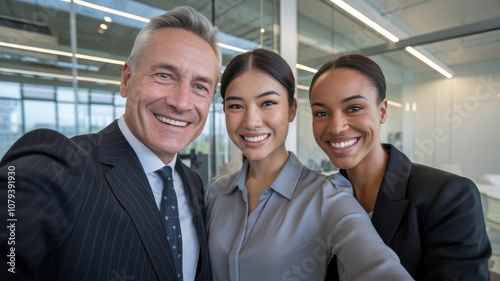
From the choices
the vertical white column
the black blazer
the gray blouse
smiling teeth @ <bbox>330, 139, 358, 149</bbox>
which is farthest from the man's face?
the vertical white column

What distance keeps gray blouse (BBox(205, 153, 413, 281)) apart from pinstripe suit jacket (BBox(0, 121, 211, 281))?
0.33 m

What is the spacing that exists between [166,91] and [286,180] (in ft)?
2.35

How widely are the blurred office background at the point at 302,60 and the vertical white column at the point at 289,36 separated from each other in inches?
1.0

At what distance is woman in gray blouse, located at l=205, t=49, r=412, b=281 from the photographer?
0.95m

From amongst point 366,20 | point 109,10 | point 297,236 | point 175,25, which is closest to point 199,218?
point 297,236

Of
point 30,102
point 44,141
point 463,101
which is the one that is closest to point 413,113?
point 463,101

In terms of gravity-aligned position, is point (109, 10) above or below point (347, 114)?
above

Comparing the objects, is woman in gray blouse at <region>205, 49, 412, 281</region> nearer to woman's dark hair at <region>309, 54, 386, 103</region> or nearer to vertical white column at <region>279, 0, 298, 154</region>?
woman's dark hair at <region>309, 54, 386, 103</region>

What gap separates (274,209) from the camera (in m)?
1.25

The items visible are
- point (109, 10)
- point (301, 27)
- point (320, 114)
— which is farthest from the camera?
point (301, 27)

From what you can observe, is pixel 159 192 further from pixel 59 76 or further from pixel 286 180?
pixel 59 76

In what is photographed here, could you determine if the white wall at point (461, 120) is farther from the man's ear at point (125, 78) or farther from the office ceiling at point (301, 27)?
the man's ear at point (125, 78)

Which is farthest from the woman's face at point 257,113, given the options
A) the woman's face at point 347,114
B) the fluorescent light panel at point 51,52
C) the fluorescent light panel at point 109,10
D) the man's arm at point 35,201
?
the fluorescent light panel at point 109,10

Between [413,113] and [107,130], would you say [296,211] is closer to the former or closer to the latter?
[107,130]
